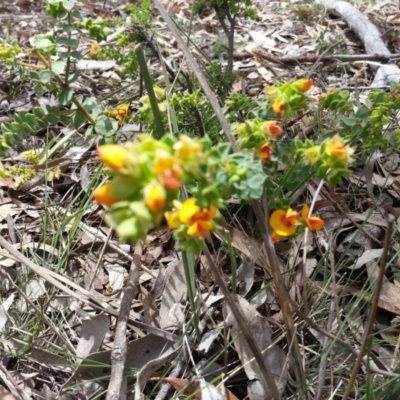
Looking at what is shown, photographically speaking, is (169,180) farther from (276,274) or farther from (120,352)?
(120,352)

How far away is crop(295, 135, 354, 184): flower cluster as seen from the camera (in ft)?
2.48

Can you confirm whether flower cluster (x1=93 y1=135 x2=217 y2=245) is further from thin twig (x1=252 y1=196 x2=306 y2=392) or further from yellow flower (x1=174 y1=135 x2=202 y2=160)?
thin twig (x1=252 y1=196 x2=306 y2=392)

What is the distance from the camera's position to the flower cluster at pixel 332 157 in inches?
29.8

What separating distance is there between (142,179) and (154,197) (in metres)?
0.04

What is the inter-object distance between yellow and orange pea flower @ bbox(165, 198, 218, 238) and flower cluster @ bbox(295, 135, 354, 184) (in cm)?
23

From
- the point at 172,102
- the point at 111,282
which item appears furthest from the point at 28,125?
the point at 111,282

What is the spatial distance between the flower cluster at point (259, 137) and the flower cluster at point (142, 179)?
0.75 ft

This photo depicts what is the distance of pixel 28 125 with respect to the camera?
106 cm

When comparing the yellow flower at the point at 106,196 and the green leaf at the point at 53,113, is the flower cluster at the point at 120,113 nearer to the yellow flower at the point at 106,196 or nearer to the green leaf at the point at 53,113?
the green leaf at the point at 53,113

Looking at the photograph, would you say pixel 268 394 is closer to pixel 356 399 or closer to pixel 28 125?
pixel 356 399

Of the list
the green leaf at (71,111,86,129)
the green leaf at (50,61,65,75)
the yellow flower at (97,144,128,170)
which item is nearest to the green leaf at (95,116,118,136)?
the green leaf at (71,111,86,129)

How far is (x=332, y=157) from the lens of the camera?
76 cm

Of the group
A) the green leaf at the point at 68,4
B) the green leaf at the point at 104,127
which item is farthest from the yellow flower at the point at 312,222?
the green leaf at the point at 68,4

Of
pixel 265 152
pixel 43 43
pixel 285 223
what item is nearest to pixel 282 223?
pixel 285 223
